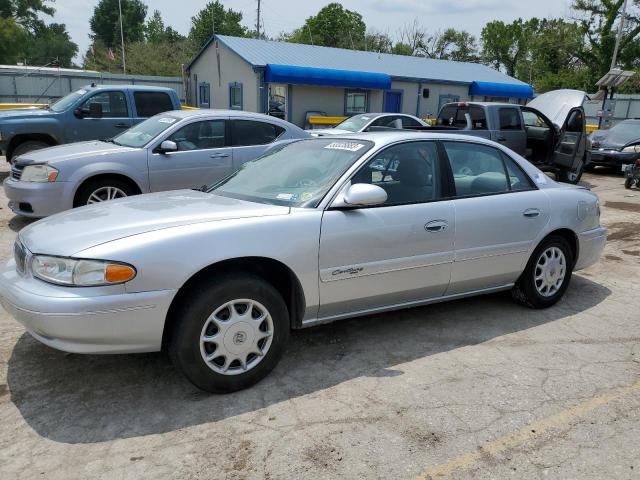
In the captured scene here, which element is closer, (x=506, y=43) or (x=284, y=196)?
(x=284, y=196)

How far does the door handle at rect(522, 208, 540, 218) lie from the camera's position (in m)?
4.39

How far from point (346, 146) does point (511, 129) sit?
9.05 m

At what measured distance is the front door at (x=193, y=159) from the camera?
700cm

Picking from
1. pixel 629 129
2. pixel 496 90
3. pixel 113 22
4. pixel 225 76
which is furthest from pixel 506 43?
pixel 113 22

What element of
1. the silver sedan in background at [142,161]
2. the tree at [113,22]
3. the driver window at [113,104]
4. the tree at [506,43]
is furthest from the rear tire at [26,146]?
the tree at [113,22]

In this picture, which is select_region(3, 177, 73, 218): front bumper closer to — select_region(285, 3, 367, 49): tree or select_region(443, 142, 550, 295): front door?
select_region(443, 142, 550, 295): front door

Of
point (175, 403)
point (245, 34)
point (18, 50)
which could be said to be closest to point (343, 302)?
point (175, 403)

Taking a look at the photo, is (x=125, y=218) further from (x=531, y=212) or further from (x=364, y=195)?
(x=531, y=212)

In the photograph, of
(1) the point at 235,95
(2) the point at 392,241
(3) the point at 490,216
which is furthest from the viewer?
(1) the point at 235,95

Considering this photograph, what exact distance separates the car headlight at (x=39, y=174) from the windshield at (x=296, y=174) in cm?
342

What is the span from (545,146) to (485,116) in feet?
6.09

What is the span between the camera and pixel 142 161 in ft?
22.5

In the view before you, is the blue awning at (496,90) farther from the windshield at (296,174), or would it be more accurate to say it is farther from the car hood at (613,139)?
the windshield at (296,174)

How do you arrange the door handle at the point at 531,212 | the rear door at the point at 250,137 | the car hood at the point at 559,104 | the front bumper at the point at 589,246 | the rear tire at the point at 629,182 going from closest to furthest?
1. the door handle at the point at 531,212
2. the front bumper at the point at 589,246
3. the rear door at the point at 250,137
4. the car hood at the point at 559,104
5. the rear tire at the point at 629,182
